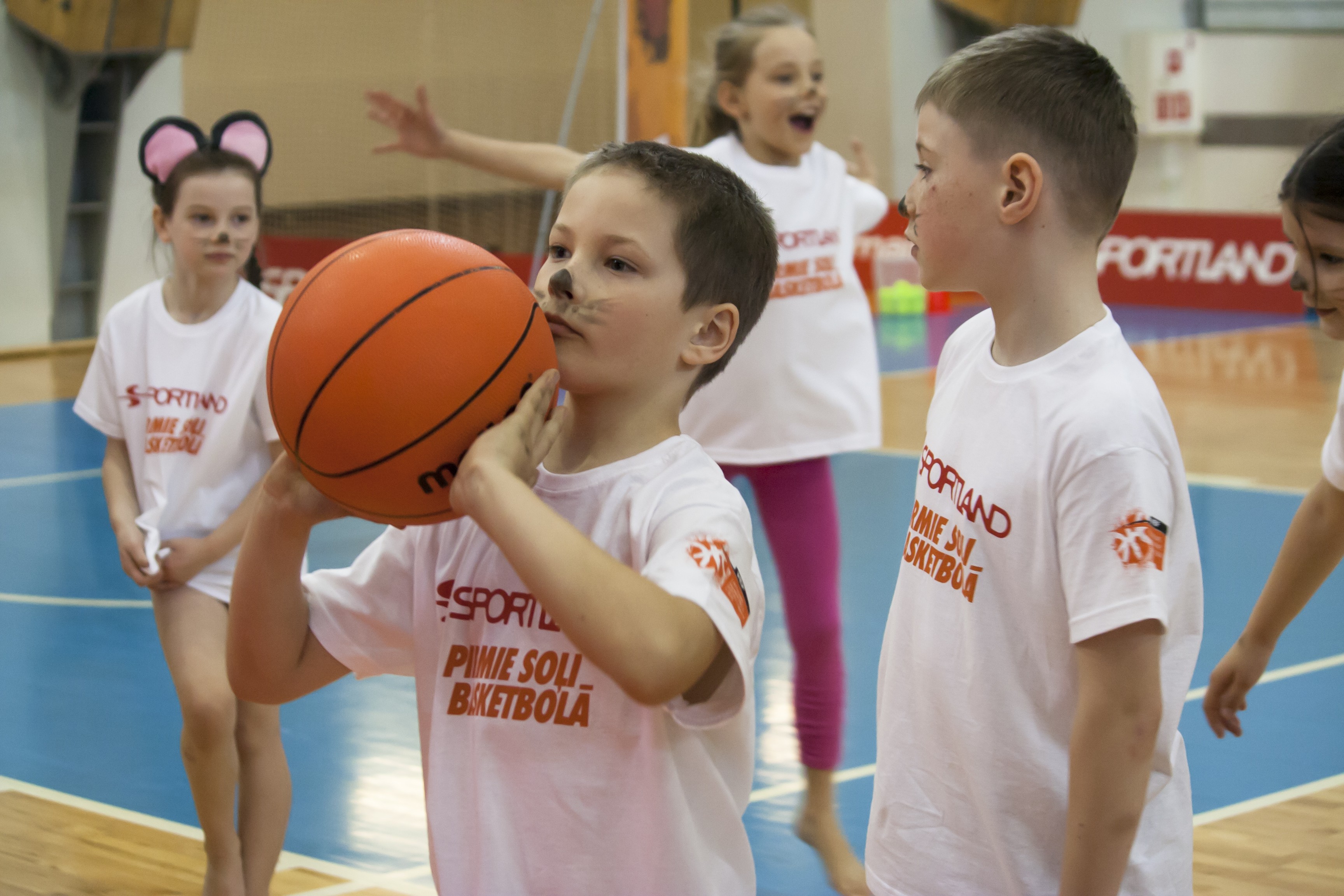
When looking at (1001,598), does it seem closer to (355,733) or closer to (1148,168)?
(355,733)

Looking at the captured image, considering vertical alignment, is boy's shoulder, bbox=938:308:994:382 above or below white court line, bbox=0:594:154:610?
above

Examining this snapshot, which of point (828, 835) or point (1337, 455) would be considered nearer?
point (1337, 455)

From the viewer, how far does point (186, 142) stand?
3.26 metres

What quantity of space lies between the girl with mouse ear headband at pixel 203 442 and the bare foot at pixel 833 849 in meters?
1.07

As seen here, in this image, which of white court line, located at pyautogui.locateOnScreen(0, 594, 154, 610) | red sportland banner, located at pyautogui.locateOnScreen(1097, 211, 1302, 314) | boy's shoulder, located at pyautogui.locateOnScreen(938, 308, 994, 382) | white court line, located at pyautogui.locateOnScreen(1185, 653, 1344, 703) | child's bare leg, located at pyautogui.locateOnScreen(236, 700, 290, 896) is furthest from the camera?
red sportland banner, located at pyautogui.locateOnScreen(1097, 211, 1302, 314)

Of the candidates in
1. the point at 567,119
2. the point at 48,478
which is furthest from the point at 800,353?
the point at 567,119

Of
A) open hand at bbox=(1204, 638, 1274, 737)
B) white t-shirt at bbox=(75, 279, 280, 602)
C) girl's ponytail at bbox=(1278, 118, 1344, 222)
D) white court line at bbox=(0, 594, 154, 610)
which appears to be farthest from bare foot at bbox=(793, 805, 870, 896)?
white court line at bbox=(0, 594, 154, 610)

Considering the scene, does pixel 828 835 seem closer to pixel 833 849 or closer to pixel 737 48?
pixel 833 849

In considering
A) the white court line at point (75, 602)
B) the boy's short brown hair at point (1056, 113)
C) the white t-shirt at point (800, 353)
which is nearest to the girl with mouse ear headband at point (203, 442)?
the white t-shirt at point (800, 353)

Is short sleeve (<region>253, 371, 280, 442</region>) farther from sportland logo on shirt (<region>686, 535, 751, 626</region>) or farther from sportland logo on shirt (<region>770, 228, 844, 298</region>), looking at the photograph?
sportland logo on shirt (<region>686, 535, 751, 626</region>)

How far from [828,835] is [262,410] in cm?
146

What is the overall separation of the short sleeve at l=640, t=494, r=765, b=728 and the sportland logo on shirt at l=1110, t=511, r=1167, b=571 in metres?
0.37

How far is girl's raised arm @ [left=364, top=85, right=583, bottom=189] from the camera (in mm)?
3314

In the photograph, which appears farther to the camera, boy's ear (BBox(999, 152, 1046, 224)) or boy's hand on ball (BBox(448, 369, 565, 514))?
boy's ear (BBox(999, 152, 1046, 224))
